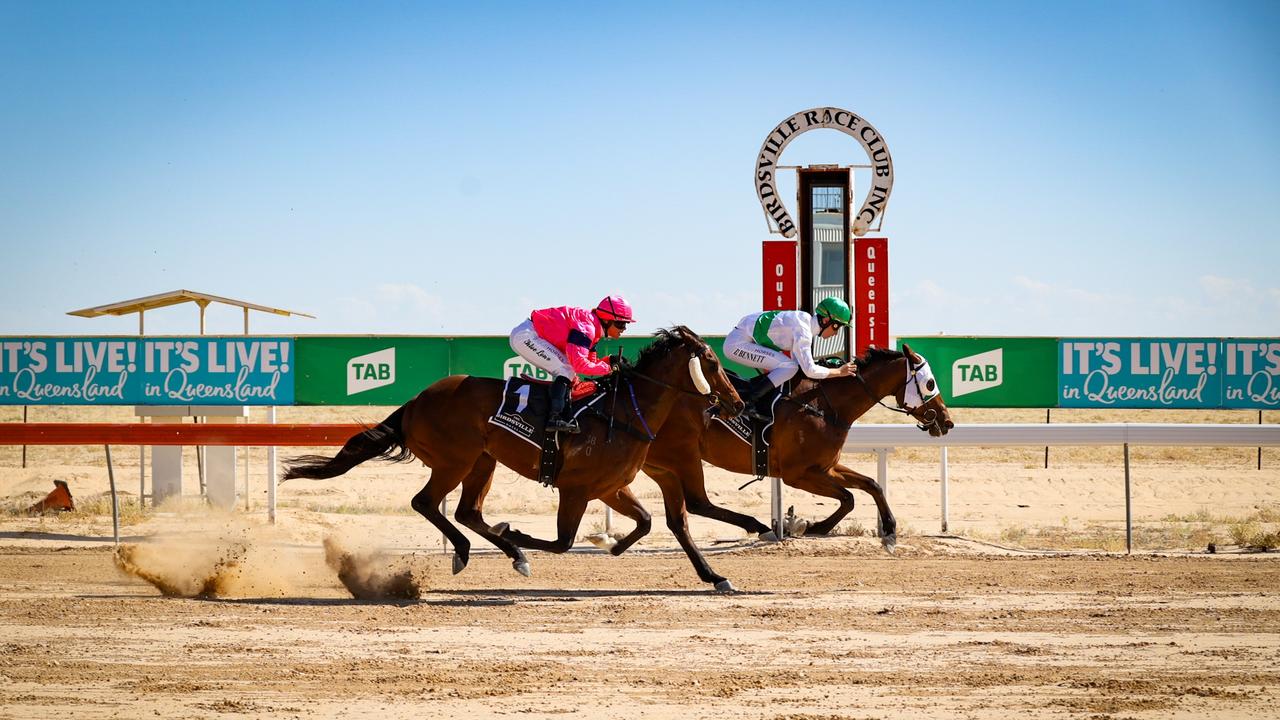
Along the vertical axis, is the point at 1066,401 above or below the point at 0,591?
above

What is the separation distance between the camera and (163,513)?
1494 cm

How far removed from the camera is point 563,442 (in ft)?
31.0

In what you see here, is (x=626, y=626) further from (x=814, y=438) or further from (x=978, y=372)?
(x=978, y=372)

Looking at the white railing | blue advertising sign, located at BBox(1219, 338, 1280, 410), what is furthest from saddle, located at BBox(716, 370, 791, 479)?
blue advertising sign, located at BBox(1219, 338, 1280, 410)

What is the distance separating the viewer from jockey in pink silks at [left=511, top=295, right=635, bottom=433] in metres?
9.46

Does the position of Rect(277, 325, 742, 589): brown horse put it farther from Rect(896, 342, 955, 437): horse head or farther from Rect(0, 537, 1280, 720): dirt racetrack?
Rect(896, 342, 955, 437): horse head

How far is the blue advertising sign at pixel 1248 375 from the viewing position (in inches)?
587

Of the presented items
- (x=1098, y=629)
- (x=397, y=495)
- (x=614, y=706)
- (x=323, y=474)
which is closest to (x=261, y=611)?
(x=323, y=474)

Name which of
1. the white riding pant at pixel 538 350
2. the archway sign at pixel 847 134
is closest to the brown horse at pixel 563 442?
the white riding pant at pixel 538 350

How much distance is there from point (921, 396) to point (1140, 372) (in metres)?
5.22

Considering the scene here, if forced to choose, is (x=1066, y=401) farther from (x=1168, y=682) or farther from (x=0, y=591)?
(x=0, y=591)

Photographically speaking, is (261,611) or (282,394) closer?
(261,611)

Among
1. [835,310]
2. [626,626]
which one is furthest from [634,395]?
[835,310]

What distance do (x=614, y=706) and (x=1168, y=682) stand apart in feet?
9.37
